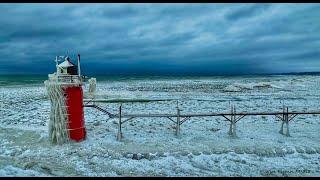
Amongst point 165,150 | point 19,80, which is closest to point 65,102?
point 165,150

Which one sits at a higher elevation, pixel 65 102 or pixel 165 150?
pixel 65 102

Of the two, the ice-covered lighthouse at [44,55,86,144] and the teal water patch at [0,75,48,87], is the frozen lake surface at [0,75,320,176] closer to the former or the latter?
the ice-covered lighthouse at [44,55,86,144]

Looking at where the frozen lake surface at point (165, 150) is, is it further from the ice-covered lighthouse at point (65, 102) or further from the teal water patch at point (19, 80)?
the teal water patch at point (19, 80)

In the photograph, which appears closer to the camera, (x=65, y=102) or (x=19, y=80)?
(x=65, y=102)

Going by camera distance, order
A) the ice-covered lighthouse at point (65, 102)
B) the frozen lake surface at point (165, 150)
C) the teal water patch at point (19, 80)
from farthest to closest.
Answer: the teal water patch at point (19, 80) → the ice-covered lighthouse at point (65, 102) → the frozen lake surface at point (165, 150)

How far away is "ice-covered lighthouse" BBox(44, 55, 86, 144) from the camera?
20.3 m

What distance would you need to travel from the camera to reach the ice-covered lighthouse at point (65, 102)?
2028cm

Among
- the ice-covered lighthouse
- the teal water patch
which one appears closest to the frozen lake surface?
the ice-covered lighthouse

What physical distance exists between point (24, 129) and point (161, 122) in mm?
9269

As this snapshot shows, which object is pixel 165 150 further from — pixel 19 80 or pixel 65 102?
pixel 19 80

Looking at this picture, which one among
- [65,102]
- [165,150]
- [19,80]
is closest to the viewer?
[165,150]

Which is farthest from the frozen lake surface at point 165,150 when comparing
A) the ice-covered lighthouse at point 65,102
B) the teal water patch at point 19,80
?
the teal water patch at point 19,80

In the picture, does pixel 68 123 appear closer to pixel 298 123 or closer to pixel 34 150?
pixel 34 150

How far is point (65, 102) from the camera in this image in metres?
20.5
